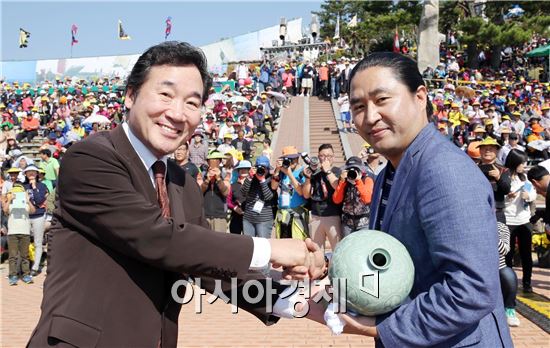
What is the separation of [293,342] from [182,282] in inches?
151

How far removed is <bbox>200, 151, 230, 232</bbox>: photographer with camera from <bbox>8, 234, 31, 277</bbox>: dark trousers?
10.9ft

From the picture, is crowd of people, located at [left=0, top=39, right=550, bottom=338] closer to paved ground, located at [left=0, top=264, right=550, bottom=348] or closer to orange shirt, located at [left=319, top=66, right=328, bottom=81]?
paved ground, located at [left=0, top=264, right=550, bottom=348]

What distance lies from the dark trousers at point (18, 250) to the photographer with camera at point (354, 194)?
5654 mm

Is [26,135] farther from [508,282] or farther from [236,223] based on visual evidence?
[508,282]

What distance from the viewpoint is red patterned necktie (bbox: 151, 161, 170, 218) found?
2.34 metres

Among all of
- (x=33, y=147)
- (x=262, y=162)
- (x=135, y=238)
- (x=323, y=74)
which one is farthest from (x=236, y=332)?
(x=323, y=74)

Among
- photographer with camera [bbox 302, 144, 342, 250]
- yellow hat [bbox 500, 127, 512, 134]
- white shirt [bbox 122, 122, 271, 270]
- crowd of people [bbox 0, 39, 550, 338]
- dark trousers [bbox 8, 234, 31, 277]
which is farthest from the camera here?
yellow hat [bbox 500, 127, 512, 134]

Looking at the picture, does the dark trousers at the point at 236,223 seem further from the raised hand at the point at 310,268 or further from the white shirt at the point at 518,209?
the raised hand at the point at 310,268

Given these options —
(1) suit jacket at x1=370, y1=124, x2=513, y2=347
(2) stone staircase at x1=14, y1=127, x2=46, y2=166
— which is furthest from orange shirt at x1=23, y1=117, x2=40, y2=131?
(1) suit jacket at x1=370, y1=124, x2=513, y2=347

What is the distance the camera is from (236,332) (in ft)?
21.1

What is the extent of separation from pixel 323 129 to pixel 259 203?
37.6ft

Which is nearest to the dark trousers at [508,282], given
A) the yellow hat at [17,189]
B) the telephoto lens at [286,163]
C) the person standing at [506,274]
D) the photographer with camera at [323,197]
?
the person standing at [506,274]

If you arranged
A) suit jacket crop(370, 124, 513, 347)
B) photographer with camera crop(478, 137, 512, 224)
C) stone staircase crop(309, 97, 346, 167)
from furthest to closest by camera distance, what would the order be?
stone staircase crop(309, 97, 346, 167)
photographer with camera crop(478, 137, 512, 224)
suit jacket crop(370, 124, 513, 347)

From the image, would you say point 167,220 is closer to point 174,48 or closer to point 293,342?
point 174,48
